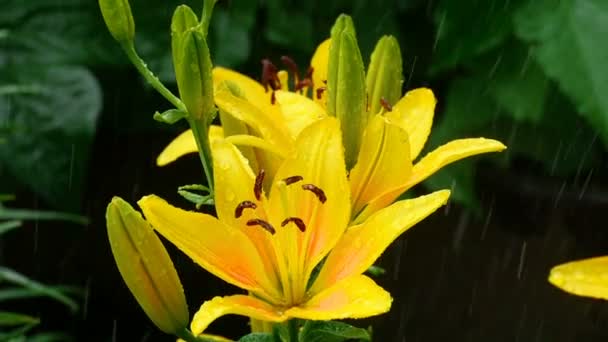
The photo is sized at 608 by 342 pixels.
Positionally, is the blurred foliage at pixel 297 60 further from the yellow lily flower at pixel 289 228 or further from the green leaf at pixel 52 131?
the yellow lily flower at pixel 289 228

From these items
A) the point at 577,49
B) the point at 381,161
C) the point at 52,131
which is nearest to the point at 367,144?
the point at 381,161

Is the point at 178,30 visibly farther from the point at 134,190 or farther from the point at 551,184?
the point at 134,190

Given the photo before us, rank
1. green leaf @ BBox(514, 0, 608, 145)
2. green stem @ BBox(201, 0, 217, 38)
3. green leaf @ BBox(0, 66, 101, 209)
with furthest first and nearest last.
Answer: green leaf @ BBox(0, 66, 101, 209) < green leaf @ BBox(514, 0, 608, 145) < green stem @ BBox(201, 0, 217, 38)

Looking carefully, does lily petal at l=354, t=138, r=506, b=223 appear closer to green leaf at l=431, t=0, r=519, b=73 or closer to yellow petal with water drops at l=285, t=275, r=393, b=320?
yellow petal with water drops at l=285, t=275, r=393, b=320

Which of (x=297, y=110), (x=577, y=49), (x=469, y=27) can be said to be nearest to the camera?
(x=297, y=110)

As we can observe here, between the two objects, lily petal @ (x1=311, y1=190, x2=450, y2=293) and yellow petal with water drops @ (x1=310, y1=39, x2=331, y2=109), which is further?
yellow petal with water drops @ (x1=310, y1=39, x2=331, y2=109)

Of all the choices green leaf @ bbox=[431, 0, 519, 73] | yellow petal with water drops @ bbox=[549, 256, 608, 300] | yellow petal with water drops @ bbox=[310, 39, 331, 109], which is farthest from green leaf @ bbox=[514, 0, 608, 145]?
yellow petal with water drops @ bbox=[549, 256, 608, 300]

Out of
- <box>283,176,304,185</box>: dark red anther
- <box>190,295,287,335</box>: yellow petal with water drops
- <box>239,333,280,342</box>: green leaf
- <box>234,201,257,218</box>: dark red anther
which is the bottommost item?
<box>239,333,280,342</box>: green leaf

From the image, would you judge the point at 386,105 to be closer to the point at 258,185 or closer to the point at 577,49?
the point at 258,185
